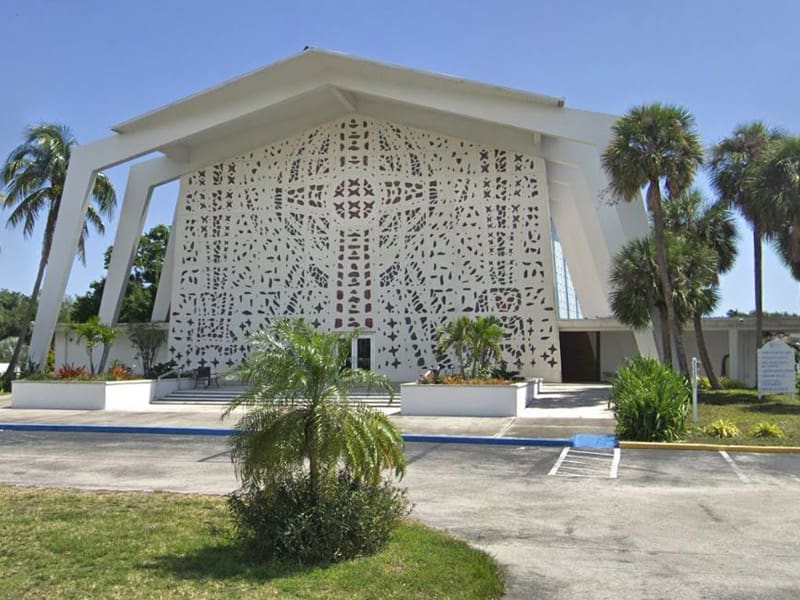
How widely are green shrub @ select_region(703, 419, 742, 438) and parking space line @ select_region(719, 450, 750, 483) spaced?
1.35m

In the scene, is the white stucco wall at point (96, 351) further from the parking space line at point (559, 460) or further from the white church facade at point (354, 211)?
the parking space line at point (559, 460)

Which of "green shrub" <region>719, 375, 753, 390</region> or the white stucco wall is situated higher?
the white stucco wall

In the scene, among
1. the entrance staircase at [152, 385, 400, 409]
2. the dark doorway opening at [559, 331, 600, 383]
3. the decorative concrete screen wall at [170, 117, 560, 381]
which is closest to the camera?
the entrance staircase at [152, 385, 400, 409]

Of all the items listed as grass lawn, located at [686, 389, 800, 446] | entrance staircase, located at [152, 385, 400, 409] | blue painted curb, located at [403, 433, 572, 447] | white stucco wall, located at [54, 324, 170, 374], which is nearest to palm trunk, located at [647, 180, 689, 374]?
grass lawn, located at [686, 389, 800, 446]

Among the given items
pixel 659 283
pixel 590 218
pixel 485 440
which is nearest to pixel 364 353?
pixel 590 218

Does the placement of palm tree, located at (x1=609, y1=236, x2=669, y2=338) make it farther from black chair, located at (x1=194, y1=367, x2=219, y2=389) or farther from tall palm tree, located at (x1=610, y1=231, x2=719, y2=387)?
black chair, located at (x1=194, y1=367, x2=219, y2=389)

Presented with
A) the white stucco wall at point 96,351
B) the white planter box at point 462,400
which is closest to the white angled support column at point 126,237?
the white stucco wall at point 96,351

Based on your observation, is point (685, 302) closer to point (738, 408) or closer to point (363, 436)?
point (738, 408)

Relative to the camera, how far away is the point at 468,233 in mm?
30312

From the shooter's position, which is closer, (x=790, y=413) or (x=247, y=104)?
(x=790, y=413)

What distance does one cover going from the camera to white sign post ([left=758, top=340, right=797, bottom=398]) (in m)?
19.6

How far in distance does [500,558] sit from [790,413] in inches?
566

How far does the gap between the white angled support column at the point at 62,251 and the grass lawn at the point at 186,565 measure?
24.3 metres

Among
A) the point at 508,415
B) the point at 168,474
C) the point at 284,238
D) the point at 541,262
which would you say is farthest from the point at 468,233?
the point at 168,474
